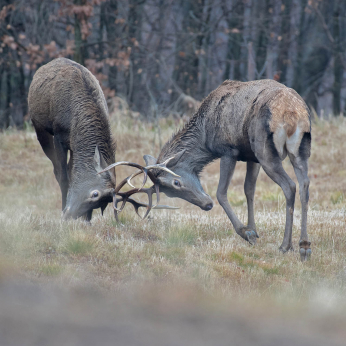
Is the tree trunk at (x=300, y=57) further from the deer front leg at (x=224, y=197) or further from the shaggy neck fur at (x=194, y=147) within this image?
the deer front leg at (x=224, y=197)

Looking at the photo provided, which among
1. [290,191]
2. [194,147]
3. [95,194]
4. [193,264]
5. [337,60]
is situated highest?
[337,60]

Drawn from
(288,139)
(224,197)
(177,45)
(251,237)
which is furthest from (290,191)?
(177,45)

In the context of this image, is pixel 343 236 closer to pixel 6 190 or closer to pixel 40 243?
pixel 40 243

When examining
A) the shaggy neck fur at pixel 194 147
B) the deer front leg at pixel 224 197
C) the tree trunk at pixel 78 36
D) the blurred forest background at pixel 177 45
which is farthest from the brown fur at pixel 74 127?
the blurred forest background at pixel 177 45

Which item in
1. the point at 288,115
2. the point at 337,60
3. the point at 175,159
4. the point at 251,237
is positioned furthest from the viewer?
the point at 337,60

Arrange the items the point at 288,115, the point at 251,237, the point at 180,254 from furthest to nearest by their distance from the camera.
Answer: the point at 251,237, the point at 288,115, the point at 180,254

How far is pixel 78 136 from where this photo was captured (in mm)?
7422

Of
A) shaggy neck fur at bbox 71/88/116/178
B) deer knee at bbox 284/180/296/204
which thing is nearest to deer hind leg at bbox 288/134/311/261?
deer knee at bbox 284/180/296/204

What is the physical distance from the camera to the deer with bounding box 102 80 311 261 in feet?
19.4

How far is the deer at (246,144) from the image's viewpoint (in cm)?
592

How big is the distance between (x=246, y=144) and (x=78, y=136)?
2.33m

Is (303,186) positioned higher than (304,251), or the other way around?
(303,186)

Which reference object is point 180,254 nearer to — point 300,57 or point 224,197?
point 224,197

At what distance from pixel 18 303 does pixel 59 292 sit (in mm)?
452
